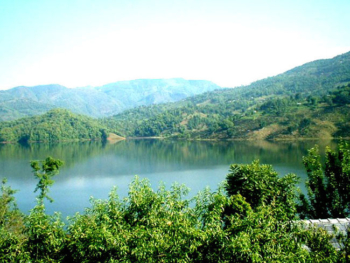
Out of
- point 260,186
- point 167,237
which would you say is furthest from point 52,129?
point 167,237

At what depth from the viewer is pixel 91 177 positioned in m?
62.2

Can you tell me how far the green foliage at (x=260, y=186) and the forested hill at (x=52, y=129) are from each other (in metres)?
160

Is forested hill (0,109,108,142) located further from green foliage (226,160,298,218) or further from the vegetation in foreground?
the vegetation in foreground

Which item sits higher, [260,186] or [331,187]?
[260,186]

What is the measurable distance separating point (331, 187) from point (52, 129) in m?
168

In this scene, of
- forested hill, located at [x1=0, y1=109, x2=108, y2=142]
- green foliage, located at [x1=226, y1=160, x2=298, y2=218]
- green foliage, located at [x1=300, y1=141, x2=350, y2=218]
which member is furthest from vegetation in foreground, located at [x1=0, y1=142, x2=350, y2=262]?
forested hill, located at [x1=0, y1=109, x2=108, y2=142]

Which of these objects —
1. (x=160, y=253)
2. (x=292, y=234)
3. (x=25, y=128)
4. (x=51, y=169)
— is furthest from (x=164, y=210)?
(x=25, y=128)

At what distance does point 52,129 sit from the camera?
171m

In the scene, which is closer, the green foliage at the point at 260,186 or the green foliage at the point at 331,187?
the green foliage at the point at 260,186

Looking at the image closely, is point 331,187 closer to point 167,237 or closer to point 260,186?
point 260,186

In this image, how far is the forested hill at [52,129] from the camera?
162 meters

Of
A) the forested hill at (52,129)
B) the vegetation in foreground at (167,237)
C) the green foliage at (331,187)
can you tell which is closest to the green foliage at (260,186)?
the vegetation in foreground at (167,237)

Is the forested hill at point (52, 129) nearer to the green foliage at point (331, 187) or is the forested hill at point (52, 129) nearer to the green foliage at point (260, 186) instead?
the green foliage at point (260, 186)

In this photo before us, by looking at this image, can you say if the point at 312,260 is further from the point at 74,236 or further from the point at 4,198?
the point at 4,198
